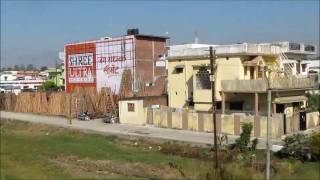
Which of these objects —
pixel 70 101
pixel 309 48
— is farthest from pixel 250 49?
pixel 70 101

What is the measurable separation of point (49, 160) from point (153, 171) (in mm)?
7417

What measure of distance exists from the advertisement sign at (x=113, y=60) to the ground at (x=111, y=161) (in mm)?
16807

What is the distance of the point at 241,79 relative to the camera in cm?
4125

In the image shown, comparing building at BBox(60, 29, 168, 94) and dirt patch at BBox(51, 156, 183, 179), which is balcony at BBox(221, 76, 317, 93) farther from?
building at BBox(60, 29, 168, 94)

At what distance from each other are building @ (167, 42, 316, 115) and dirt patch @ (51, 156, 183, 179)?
44.9 feet

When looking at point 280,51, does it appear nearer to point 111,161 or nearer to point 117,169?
point 111,161

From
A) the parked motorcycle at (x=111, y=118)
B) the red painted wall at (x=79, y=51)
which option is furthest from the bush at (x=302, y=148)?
the red painted wall at (x=79, y=51)

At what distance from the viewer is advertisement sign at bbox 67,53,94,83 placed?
202 ft

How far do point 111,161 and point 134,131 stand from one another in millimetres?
11056

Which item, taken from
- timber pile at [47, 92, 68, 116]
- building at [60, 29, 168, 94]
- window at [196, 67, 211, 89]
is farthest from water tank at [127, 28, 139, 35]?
window at [196, 67, 211, 89]

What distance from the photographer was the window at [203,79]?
43484mm

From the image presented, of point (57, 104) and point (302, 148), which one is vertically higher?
point (57, 104)

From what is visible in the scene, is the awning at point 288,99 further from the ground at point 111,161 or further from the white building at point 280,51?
the ground at point 111,161

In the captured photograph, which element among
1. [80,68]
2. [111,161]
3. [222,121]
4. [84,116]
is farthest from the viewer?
[80,68]
